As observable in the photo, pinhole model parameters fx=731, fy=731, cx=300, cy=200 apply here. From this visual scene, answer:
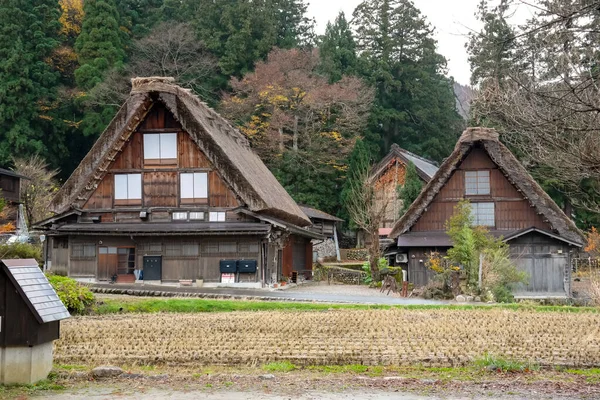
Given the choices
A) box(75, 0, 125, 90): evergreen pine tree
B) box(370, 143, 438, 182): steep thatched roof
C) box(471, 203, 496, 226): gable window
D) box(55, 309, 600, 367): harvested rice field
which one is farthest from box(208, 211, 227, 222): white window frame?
box(75, 0, 125, 90): evergreen pine tree

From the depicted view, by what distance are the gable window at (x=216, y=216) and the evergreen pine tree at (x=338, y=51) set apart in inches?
863

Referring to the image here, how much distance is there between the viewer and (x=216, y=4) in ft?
162

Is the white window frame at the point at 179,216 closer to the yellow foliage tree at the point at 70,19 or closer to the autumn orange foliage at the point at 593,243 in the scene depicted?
the autumn orange foliage at the point at 593,243

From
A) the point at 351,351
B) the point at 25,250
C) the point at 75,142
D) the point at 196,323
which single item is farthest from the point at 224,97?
the point at 351,351

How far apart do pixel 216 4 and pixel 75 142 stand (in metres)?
13.2

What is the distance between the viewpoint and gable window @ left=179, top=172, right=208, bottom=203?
28.0 metres

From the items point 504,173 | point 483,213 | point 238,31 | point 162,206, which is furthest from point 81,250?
point 238,31

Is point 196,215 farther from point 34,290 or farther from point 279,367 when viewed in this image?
point 34,290

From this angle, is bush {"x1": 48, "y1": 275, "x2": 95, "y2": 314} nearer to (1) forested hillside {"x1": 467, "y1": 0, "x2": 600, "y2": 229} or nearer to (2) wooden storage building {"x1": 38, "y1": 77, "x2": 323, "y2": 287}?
(2) wooden storage building {"x1": 38, "y1": 77, "x2": 323, "y2": 287}

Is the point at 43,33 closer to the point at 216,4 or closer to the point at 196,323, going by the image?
the point at 216,4

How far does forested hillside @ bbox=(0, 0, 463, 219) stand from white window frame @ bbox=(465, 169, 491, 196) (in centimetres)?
1545

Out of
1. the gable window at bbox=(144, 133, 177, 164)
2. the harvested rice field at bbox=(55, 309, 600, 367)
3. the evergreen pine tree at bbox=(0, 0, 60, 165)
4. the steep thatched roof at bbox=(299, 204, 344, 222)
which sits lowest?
the harvested rice field at bbox=(55, 309, 600, 367)

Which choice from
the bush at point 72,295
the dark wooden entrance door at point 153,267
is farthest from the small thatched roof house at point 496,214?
the bush at point 72,295

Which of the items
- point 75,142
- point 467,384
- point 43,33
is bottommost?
point 467,384
